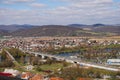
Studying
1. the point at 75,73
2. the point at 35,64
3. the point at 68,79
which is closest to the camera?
the point at 68,79

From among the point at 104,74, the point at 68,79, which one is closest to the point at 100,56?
the point at 104,74

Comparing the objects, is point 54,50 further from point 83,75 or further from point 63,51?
point 83,75

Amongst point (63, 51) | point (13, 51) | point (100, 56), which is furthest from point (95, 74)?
point (63, 51)

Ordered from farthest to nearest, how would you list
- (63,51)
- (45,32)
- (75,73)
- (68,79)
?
(45,32) → (63,51) → (75,73) → (68,79)

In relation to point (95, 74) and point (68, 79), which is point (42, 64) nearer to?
point (95, 74)

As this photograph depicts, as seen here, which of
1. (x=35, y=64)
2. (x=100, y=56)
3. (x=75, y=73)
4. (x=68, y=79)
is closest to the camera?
(x=68, y=79)

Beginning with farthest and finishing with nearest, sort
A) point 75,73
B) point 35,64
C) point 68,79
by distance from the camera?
point 35,64 → point 75,73 → point 68,79

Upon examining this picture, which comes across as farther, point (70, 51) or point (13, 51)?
point (70, 51)
